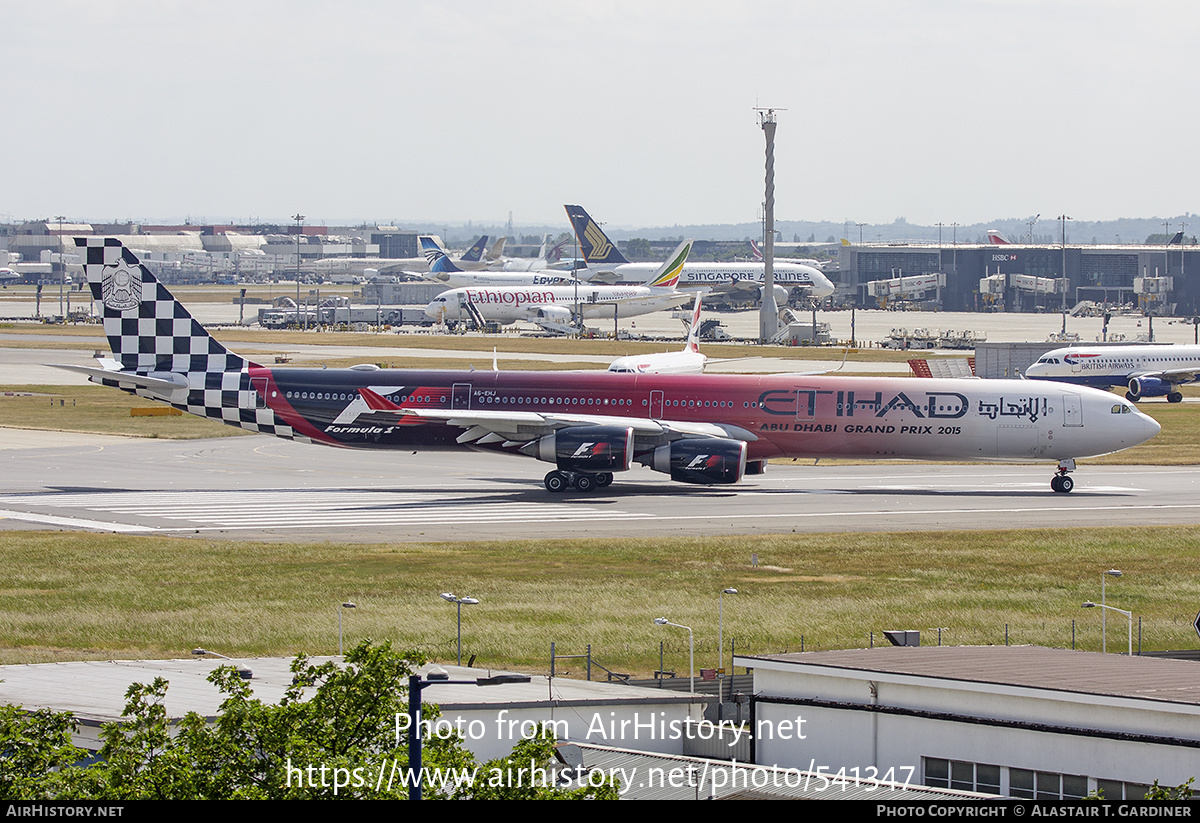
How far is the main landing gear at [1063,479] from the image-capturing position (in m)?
54.8

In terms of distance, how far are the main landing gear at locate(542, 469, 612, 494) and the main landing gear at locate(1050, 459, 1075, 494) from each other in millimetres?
17655

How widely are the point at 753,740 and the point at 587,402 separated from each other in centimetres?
3518

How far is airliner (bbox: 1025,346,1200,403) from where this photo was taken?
9769cm

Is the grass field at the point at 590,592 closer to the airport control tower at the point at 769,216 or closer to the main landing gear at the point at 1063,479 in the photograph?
the main landing gear at the point at 1063,479

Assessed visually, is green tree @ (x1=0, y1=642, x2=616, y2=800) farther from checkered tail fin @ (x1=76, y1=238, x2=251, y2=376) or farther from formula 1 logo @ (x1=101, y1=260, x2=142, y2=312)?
formula 1 logo @ (x1=101, y1=260, x2=142, y2=312)

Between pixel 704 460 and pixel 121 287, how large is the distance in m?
24.8

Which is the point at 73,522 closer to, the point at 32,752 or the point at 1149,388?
the point at 32,752

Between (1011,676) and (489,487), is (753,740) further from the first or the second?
(489,487)

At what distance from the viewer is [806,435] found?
54.6 metres

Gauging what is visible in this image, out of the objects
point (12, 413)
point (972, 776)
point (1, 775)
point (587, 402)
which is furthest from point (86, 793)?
point (12, 413)

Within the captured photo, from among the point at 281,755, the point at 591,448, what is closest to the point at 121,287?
the point at 591,448

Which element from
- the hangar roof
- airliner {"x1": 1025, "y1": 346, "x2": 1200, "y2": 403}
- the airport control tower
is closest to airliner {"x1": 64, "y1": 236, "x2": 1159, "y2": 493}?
the hangar roof

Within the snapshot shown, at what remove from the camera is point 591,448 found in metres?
53.2

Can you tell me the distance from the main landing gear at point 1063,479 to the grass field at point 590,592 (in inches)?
371
